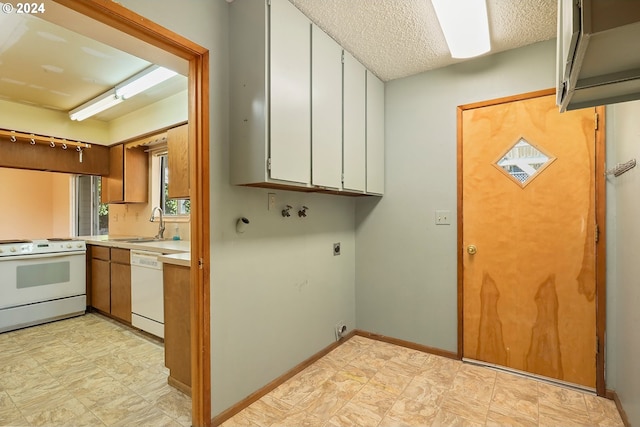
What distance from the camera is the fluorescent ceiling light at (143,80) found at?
2580 mm

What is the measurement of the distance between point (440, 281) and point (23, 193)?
675 centimetres

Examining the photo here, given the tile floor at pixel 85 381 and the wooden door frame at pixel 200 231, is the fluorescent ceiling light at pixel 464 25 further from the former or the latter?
the tile floor at pixel 85 381

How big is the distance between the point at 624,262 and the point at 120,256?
14.0ft

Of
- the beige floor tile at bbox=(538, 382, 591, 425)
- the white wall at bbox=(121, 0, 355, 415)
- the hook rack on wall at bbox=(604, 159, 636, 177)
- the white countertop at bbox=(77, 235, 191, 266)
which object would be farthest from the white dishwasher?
the hook rack on wall at bbox=(604, 159, 636, 177)

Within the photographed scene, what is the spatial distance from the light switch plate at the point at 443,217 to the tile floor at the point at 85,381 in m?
2.27

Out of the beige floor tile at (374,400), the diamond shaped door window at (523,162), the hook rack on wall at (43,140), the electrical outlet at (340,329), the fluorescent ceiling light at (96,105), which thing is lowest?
the beige floor tile at (374,400)

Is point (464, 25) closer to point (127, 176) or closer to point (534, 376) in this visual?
point (534, 376)

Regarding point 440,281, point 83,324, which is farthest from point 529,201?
point 83,324

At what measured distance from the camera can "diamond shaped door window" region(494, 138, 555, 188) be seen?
224 centimetres

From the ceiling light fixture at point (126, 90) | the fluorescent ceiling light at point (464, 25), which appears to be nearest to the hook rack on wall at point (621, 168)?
the fluorescent ceiling light at point (464, 25)

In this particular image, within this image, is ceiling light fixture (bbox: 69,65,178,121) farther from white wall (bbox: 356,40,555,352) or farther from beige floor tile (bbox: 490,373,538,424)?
beige floor tile (bbox: 490,373,538,424)

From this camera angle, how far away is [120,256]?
132 inches

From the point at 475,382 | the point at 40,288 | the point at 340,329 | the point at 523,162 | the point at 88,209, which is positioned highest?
the point at 523,162

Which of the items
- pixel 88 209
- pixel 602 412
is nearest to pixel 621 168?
pixel 602 412
